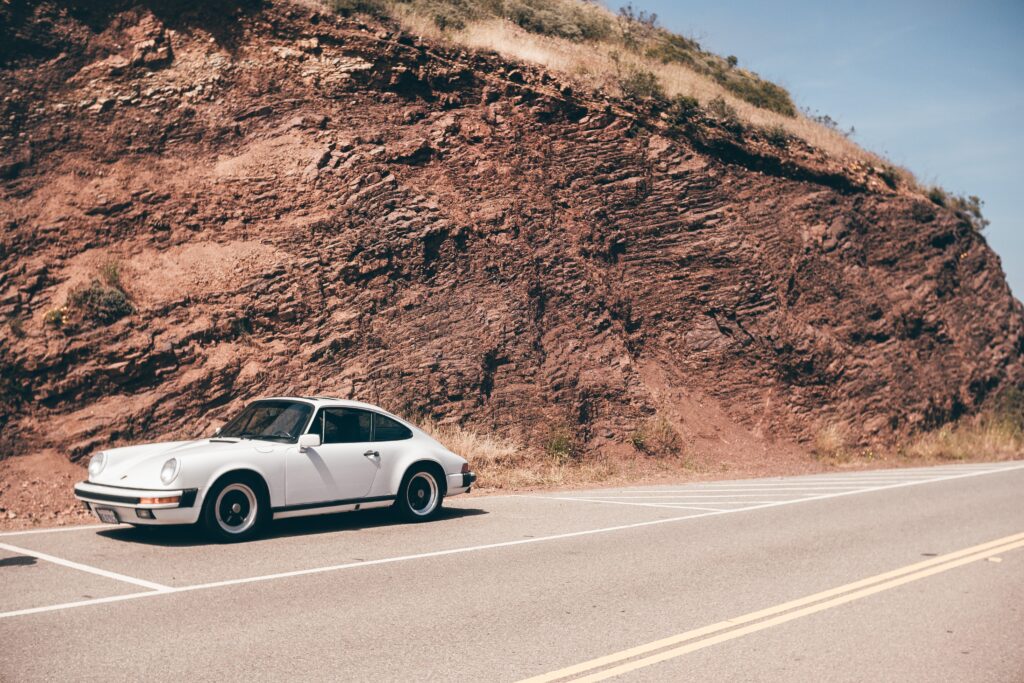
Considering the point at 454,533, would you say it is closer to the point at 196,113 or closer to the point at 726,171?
the point at 196,113

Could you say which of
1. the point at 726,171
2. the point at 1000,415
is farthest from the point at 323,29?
the point at 1000,415

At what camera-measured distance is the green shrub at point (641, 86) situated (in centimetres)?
2641

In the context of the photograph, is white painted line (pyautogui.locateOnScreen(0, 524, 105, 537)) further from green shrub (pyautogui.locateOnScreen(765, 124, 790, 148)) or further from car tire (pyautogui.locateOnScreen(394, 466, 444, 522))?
green shrub (pyautogui.locateOnScreen(765, 124, 790, 148))

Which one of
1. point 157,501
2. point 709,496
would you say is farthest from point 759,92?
point 157,501

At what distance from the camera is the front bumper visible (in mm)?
8961

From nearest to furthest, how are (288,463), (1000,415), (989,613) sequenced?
1. (989,613)
2. (288,463)
3. (1000,415)

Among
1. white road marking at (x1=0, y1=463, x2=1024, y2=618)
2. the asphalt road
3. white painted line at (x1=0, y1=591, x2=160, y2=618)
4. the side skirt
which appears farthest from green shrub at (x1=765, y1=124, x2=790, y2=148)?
white painted line at (x1=0, y1=591, x2=160, y2=618)

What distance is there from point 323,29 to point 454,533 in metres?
15.4

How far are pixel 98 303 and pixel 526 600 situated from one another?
11012 millimetres

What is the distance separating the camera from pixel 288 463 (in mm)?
9938

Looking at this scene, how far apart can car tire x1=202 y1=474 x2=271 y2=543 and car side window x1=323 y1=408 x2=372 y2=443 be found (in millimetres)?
1105

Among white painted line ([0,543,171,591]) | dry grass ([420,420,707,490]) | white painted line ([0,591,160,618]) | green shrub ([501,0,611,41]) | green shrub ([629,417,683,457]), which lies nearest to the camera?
white painted line ([0,591,160,618])

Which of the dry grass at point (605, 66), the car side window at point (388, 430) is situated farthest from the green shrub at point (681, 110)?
the car side window at point (388, 430)

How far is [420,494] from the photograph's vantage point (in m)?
11.5
